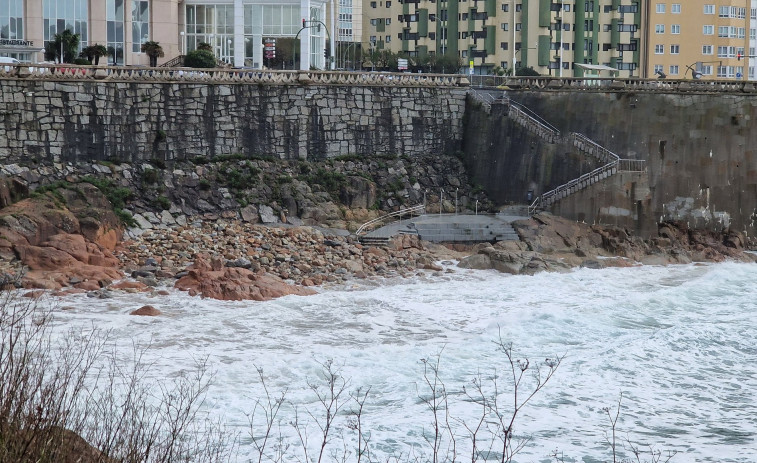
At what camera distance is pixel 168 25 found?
2242 inches

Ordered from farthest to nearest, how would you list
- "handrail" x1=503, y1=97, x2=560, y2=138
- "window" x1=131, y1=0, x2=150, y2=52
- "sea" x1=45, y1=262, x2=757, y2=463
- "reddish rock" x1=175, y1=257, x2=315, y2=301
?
"window" x1=131, y1=0, x2=150, y2=52, "handrail" x1=503, y1=97, x2=560, y2=138, "reddish rock" x1=175, y1=257, x2=315, y2=301, "sea" x1=45, y1=262, x2=757, y2=463

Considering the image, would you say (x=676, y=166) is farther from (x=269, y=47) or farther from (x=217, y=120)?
(x=269, y=47)

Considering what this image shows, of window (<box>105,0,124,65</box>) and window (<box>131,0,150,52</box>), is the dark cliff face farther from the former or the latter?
window (<box>105,0,124,65</box>)

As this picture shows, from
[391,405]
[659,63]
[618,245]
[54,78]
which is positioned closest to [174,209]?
[54,78]

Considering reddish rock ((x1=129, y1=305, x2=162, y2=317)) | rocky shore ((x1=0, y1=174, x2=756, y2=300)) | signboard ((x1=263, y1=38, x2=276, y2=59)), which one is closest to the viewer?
reddish rock ((x1=129, y1=305, x2=162, y2=317))

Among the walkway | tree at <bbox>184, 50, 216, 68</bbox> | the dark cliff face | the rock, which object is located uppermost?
A: tree at <bbox>184, 50, 216, 68</bbox>

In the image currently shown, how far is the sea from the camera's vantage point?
2183cm

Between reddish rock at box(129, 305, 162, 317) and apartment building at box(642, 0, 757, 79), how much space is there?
47.4 metres

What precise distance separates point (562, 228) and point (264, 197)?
1166 cm

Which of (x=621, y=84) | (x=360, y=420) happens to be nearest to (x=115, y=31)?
(x=621, y=84)

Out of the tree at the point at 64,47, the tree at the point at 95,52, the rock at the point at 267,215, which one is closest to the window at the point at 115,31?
the tree at the point at 64,47

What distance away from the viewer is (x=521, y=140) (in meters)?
46.9

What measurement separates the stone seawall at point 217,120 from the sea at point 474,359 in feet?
33.7

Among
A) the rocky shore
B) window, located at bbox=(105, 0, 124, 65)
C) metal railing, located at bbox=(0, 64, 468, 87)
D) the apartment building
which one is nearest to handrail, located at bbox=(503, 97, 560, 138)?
metal railing, located at bbox=(0, 64, 468, 87)
